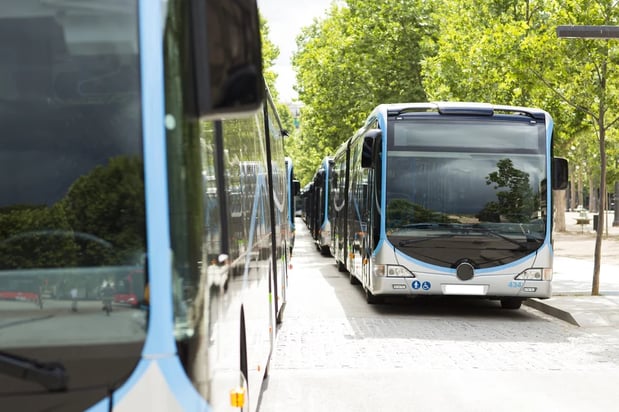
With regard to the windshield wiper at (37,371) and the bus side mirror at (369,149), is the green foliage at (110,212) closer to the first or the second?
the windshield wiper at (37,371)

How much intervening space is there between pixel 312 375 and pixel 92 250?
5521 mm

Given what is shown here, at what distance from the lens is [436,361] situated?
905cm

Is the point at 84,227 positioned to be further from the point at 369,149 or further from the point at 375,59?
the point at 375,59

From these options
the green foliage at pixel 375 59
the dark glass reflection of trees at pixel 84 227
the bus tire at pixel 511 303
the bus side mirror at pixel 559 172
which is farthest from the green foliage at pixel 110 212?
the green foliage at pixel 375 59

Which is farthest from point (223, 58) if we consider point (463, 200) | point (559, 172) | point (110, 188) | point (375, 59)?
point (375, 59)

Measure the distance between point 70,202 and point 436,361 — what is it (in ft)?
21.6

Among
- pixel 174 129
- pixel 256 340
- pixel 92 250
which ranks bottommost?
pixel 256 340

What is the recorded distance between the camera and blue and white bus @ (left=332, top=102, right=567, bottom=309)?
1262cm

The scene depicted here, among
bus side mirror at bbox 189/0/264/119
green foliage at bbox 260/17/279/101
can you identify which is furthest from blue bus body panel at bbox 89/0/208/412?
green foliage at bbox 260/17/279/101

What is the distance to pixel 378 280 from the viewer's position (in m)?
12.9

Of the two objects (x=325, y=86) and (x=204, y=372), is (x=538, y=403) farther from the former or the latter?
(x=325, y=86)

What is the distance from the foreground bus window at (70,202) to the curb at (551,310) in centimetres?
1007

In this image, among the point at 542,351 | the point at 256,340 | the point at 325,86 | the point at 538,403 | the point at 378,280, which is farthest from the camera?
the point at 325,86

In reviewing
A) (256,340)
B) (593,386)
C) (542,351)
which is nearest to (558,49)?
(542,351)
